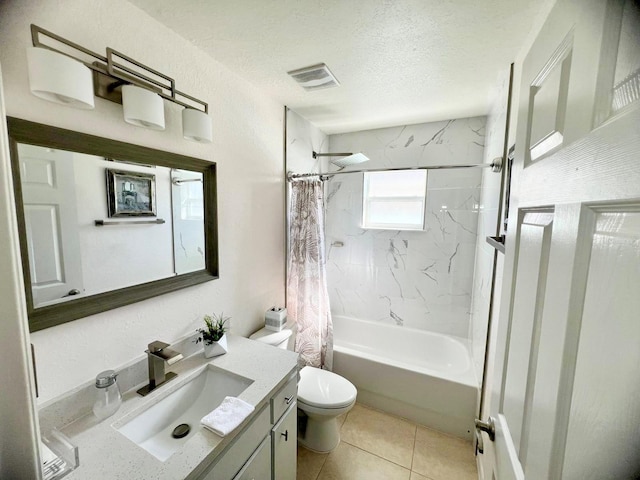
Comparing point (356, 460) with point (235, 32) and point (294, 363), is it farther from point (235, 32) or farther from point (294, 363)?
point (235, 32)

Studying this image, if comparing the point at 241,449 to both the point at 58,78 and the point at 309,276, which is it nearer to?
the point at 309,276

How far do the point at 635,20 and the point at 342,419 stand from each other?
2.48 m

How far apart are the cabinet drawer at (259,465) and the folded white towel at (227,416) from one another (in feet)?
0.73

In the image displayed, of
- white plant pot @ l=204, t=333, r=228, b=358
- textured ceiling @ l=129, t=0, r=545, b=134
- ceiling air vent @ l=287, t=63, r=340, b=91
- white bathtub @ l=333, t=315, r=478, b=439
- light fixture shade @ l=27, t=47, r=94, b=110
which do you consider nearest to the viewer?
light fixture shade @ l=27, t=47, r=94, b=110

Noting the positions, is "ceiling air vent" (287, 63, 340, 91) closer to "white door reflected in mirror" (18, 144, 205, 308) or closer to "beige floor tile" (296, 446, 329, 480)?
"white door reflected in mirror" (18, 144, 205, 308)

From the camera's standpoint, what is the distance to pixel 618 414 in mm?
331

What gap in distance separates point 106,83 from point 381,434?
8.68 ft

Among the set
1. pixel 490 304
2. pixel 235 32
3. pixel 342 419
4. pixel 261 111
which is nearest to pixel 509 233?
pixel 490 304

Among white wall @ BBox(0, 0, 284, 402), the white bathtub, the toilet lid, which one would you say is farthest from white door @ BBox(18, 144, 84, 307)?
the white bathtub

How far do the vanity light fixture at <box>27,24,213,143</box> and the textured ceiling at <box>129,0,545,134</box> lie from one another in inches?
11.9

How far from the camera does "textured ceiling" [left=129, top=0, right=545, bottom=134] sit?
3.54 ft

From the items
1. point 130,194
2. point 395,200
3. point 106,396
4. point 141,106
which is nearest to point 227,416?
point 106,396

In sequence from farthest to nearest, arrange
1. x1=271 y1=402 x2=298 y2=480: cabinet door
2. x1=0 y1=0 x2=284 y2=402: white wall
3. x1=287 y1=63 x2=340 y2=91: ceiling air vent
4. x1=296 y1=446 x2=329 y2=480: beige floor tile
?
x1=296 y1=446 x2=329 y2=480: beige floor tile → x1=287 y1=63 x2=340 y2=91: ceiling air vent → x1=271 y1=402 x2=298 y2=480: cabinet door → x1=0 y1=0 x2=284 y2=402: white wall

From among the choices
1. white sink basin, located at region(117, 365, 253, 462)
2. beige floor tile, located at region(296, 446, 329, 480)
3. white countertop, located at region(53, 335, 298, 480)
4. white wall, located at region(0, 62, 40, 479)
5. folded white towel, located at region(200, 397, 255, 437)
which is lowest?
beige floor tile, located at region(296, 446, 329, 480)
